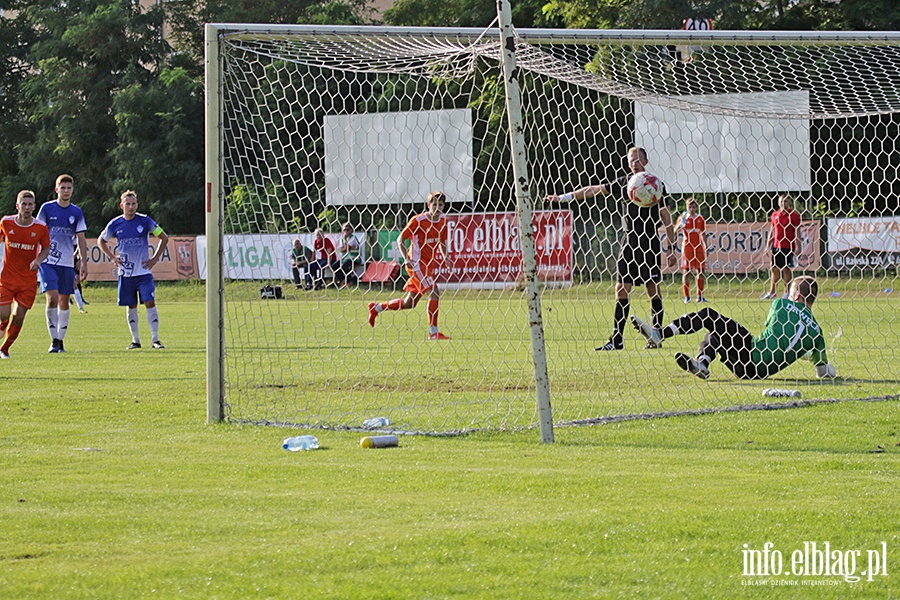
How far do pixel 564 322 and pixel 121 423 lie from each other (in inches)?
413

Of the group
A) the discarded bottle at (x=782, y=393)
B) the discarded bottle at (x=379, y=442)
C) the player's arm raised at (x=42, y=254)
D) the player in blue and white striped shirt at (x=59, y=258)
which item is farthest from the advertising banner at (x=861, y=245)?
the discarded bottle at (x=379, y=442)

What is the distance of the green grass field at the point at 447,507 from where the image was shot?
154 inches

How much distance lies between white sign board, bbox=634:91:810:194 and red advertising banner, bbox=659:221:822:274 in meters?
1.03

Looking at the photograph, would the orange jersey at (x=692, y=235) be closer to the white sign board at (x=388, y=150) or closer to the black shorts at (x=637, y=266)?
the white sign board at (x=388, y=150)

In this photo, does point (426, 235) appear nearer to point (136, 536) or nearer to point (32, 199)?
point (32, 199)

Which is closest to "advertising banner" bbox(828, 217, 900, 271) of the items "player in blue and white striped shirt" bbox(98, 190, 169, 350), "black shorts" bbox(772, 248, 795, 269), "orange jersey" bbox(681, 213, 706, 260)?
"black shorts" bbox(772, 248, 795, 269)

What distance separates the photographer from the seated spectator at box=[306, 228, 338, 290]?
46.6ft

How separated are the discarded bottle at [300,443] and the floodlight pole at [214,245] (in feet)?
3.84

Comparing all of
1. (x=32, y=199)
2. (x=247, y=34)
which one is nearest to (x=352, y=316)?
(x=32, y=199)

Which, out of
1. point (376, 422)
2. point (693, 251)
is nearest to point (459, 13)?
point (693, 251)

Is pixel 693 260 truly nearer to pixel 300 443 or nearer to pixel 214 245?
pixel 214 245

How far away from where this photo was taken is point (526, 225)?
6.99m

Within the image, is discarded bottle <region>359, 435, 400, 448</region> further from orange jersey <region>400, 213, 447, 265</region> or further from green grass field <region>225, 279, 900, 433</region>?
orange jersey <region>400, 213, 447, 265</region>

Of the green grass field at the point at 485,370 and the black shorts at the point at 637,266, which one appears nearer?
the green grass field at the point at 485,370
